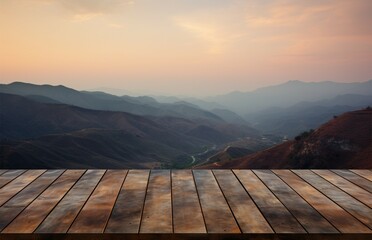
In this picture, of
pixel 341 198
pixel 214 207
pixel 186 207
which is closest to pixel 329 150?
pixel 341 198

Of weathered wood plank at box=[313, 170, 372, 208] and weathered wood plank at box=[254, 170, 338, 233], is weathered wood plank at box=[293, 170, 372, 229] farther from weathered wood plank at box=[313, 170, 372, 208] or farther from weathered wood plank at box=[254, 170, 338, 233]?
weathered wood plank at box=[254, 170, 338, 233]

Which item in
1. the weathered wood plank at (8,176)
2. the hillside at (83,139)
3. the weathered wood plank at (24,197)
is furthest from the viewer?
the hillside at (83,139)

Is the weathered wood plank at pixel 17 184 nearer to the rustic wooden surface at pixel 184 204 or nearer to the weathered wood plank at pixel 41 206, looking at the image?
the rustic wooden surface at pixel 184 204

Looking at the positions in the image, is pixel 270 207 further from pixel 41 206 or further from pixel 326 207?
pixel 41 206

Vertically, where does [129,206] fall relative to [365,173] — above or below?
below

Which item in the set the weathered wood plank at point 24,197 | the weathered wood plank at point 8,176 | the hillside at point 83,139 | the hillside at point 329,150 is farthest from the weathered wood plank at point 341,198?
the hillside at point 83,139
